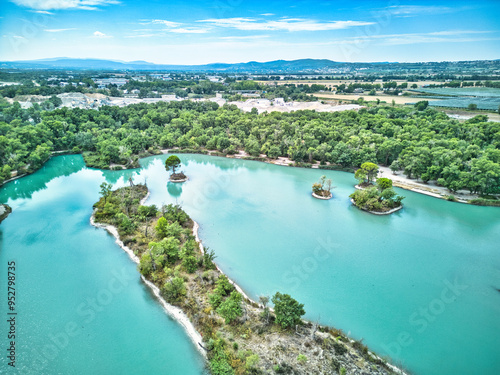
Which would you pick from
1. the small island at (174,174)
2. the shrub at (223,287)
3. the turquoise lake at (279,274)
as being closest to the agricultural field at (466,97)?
the turquoise lake at (279,274)

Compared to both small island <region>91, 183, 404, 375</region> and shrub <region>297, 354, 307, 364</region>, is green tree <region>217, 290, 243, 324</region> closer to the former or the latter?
small island <region>91, 183, 404, 375</region>

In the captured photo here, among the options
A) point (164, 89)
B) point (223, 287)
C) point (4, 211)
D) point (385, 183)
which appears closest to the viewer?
point (223, 287)

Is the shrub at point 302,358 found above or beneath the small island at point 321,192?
beneath

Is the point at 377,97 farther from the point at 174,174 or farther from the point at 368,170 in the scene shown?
the point at 174,174

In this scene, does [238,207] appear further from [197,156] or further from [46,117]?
[46,117]

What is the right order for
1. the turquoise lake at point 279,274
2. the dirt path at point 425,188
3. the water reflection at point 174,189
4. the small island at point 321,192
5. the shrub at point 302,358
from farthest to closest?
1. the water reflection at point 174,189
2. the small island at point 321,192
3. the dirt path at point 425,188
4. the turquoise lake at point 279,274
5. the shrub at point 302,358

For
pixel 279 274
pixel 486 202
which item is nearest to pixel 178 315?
pixel 279 274

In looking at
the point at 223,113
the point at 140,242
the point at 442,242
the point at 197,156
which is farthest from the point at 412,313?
the point at 223,113

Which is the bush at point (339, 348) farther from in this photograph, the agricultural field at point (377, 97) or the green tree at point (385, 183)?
the agricultural field at point (377, 97)
